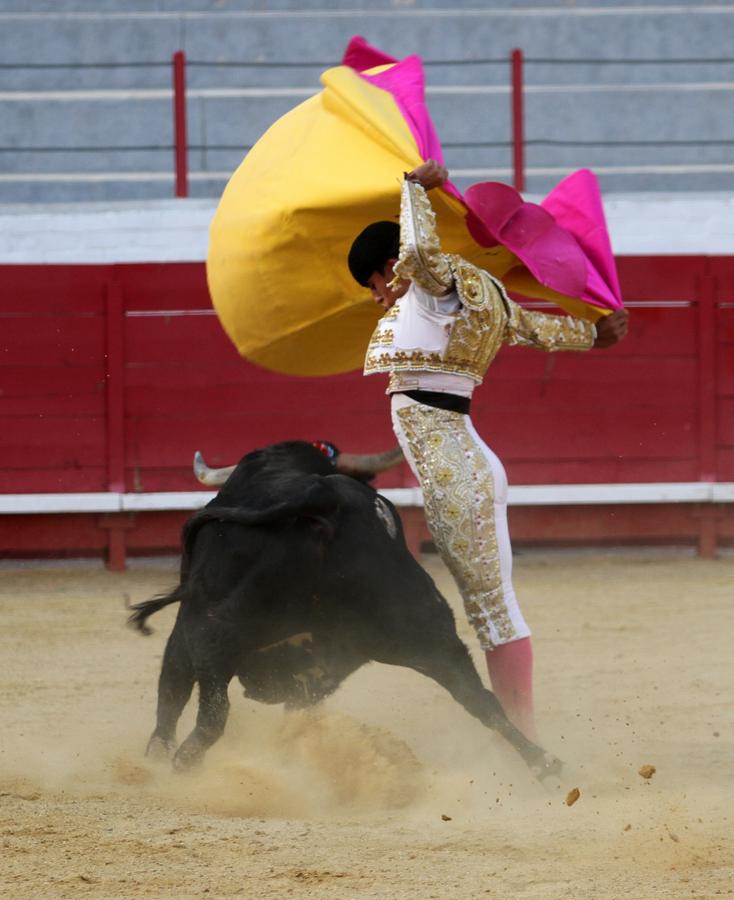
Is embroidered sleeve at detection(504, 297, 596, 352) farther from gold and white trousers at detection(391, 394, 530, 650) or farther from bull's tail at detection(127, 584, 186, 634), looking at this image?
bull's tail at detection(127, 584, 186, 634)

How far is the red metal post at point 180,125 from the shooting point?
20.3 feet

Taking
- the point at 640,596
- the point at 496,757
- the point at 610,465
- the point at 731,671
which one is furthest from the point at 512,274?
the point at 610,465

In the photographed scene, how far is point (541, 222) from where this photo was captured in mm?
2652

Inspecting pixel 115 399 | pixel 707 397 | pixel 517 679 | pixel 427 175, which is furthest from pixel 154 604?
pixel 707 397

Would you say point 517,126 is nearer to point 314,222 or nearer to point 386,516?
point 314,222

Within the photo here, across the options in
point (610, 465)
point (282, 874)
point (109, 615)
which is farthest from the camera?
point (610, 465)

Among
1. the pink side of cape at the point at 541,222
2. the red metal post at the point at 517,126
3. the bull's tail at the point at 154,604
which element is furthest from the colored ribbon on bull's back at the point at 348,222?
the red metal post at the point at 517,126

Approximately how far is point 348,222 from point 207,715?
942mm

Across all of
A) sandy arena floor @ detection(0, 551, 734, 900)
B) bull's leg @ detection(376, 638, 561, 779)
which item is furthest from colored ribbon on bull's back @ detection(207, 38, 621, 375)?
sandy arena floor @ detection(0, 551, 734, 900)

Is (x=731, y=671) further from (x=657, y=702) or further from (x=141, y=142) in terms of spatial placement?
(x=141, y=142)

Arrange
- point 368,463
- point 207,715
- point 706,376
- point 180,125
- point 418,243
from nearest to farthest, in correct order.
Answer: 1. point 418,243
2. point 207,715
3. point 368,463
4. point 706,376
5. point 180,125

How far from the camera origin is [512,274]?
2.87 m

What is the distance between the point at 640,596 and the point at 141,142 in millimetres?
4271

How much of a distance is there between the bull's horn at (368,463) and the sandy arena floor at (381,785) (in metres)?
0.52
